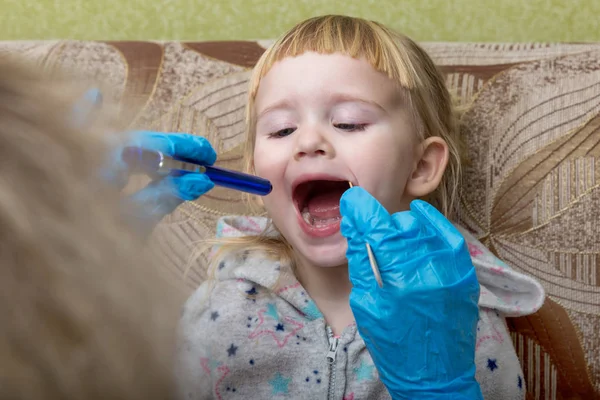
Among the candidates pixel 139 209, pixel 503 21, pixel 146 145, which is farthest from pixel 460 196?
pixel 139 209

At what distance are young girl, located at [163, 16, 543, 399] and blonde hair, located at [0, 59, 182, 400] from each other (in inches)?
25.3

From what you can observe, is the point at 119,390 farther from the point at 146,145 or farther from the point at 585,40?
the point at 585,40

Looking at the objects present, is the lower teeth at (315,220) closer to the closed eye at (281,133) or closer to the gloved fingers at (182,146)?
the closed eye at (281,133)

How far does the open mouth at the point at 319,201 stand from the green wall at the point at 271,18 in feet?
2.35

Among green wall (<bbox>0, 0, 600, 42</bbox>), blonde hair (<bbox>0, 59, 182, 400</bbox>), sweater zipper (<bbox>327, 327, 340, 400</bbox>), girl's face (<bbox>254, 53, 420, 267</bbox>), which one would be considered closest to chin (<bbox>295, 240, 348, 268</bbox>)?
girl's face (<bbox>254, 53, 420, 267</bbox>)

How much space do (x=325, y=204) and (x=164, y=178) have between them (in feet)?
1.48

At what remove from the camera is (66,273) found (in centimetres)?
44

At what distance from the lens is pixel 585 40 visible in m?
1.68

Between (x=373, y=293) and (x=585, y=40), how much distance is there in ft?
3.87

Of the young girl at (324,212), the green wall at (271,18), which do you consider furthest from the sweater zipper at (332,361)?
the green wall at (271,18)

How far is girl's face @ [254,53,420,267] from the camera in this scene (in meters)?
1.14

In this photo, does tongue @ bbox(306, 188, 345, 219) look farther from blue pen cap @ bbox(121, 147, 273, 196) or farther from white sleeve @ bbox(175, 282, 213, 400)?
white sleeve @ bbox(175, 282, 213, 400)

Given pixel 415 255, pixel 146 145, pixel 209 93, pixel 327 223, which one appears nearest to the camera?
pixel 146 145

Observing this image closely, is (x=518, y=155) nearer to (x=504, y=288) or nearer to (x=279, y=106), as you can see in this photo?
(x=504, y=288)
